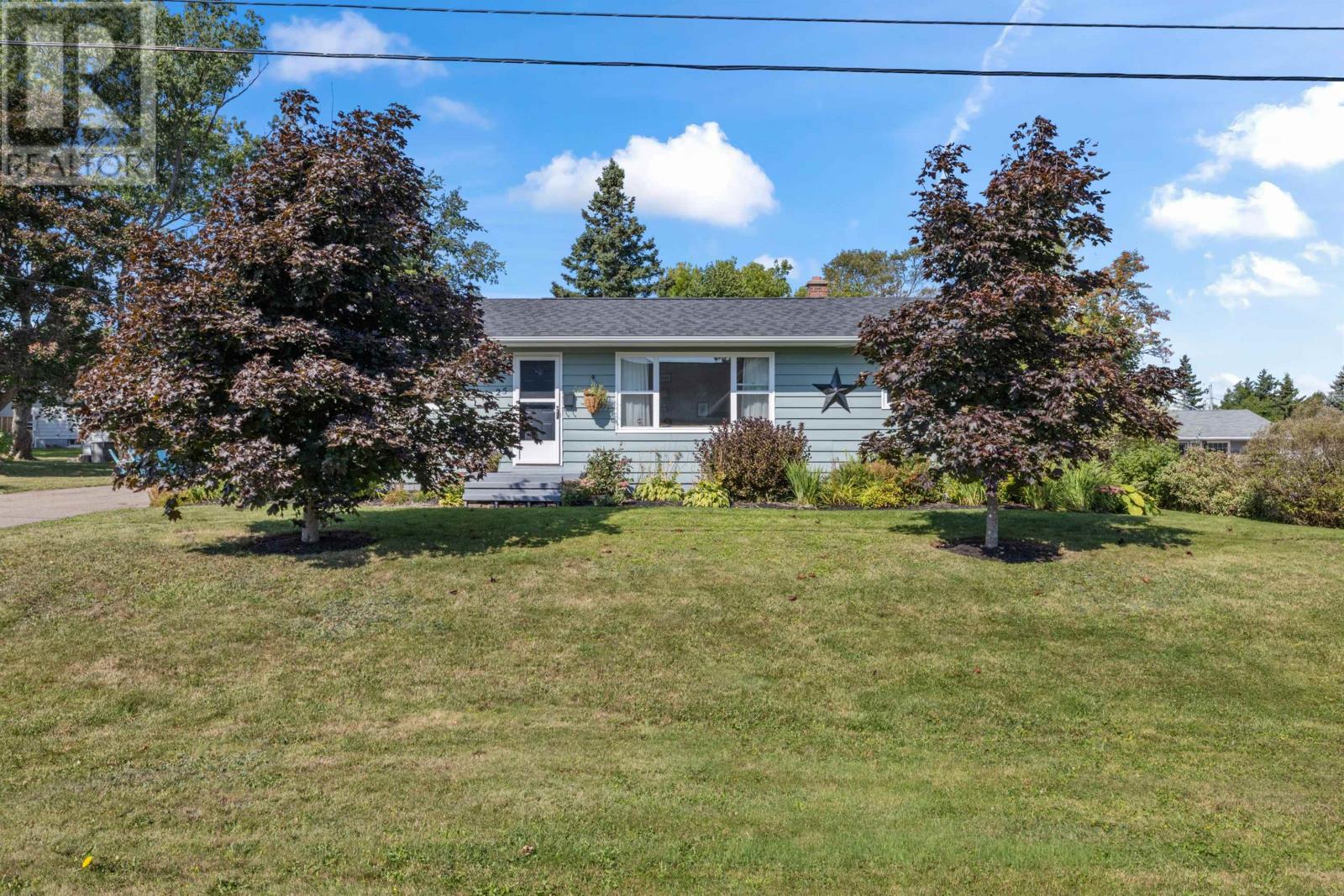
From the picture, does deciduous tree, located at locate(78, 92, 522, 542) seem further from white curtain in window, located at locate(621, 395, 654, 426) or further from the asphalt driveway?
white curtain in window, located at locate(621, 395, 654, 426)

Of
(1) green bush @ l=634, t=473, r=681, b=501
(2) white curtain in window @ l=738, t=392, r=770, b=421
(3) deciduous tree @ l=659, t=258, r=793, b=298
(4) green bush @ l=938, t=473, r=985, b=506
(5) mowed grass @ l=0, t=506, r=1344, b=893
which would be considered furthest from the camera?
(3) deciduous tree @ l=659, t=258, r=793, b=298

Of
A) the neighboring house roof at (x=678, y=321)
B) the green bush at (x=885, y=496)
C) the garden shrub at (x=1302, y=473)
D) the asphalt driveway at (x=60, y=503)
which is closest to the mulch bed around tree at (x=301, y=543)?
the asphalt driveway at (x=60, y=503)

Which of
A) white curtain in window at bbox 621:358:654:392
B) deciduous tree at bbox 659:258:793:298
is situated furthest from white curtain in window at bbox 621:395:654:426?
deciduous tree at bbox 659:258:793:298

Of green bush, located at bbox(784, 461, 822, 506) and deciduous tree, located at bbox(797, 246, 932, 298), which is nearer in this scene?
green bush, located at bbox(784, 461, 822, 506)

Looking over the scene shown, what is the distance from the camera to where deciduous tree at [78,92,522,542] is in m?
7.41

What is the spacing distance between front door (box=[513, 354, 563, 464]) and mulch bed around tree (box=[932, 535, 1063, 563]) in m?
7.60

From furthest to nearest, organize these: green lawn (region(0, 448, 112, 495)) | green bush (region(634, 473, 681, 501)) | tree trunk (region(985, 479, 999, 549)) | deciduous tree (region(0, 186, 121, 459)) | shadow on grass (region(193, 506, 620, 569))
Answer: deciduous tree (region(0, 186, 121, 459)), green lawn (region(0, 448, 112, 495)), green bush (region(634, 473, 681, 501)), tree trunk (region(985, 479, 999, 549)), shadow on grass (region(193, 506, 620, 569))

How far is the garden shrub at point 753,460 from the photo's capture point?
12852 mm

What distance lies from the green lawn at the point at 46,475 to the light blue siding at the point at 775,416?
1219cm

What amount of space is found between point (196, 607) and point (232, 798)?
3.30 m

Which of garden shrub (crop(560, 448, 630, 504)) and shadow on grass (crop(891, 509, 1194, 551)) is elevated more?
garden shrub (crop(560, 448, 630, 504))

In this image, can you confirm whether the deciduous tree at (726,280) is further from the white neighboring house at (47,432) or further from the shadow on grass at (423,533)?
the white neighboring house at (47,432)

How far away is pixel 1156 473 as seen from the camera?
13.2m

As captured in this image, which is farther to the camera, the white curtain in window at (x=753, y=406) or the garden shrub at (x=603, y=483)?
the white curtain in window at (x=753, y=406)
